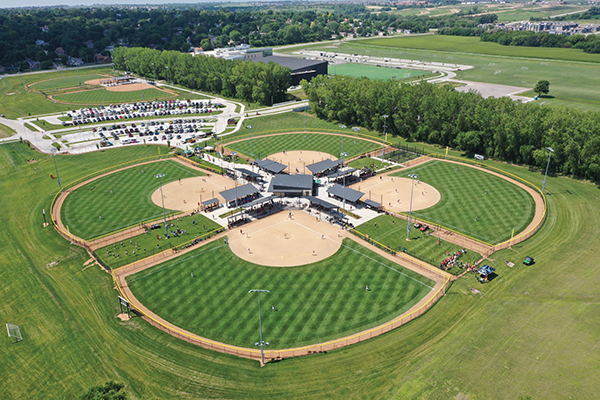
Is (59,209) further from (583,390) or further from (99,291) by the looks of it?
(583,390)

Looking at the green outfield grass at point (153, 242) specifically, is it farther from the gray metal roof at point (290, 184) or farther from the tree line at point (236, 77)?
the tree line at point (236, 77)

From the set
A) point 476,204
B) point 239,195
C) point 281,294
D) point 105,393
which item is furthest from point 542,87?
point 105,393

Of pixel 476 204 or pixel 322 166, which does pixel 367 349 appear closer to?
pixel 476 204

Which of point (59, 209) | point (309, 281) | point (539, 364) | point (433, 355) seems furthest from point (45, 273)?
point (539, 364)

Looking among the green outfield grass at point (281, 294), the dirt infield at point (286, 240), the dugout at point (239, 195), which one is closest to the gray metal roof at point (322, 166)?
the dugout at point (239, 195)

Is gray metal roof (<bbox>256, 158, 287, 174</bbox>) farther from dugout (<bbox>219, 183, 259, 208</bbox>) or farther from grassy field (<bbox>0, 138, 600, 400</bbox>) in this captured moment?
grassy field (<bbox>0, 138, 600, 400</bbox>)
